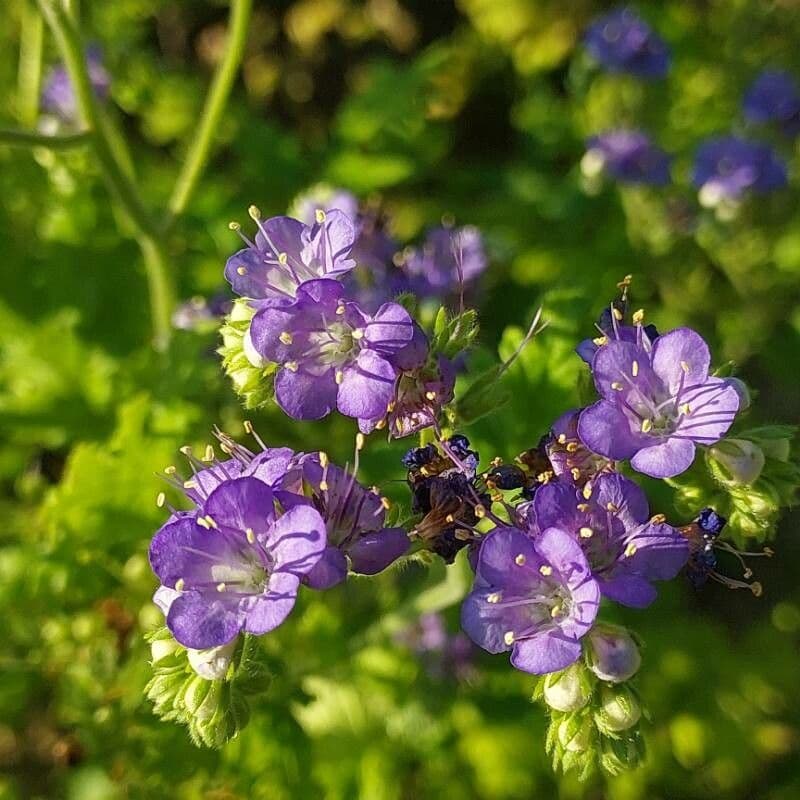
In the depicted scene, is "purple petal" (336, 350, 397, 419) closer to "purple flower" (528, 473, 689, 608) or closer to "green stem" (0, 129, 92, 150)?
"purple flower" (528, 473, 689, 608)

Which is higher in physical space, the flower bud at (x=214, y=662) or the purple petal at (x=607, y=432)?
the purple petal at (x=607, y=432)

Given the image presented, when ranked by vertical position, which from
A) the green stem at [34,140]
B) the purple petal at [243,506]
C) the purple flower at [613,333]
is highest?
the green stem at [34,140]

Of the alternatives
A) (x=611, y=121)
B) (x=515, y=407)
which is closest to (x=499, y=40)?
(x=611, y=121)

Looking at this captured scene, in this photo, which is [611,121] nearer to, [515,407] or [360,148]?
[360,148]

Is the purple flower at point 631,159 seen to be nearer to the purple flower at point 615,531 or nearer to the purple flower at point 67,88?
the purple flower at point 67,88

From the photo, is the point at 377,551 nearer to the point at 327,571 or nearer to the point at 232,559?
the point at 327,571

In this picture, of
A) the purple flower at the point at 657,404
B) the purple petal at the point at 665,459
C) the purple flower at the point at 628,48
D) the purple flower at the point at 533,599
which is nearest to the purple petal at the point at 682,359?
the purple flower at the point at 657,404
